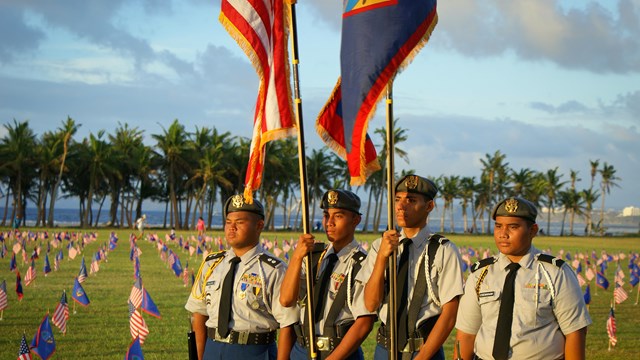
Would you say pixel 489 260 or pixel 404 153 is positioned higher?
pixel 404 153

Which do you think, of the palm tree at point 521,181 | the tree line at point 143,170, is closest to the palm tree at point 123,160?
the tree line at point 143,170

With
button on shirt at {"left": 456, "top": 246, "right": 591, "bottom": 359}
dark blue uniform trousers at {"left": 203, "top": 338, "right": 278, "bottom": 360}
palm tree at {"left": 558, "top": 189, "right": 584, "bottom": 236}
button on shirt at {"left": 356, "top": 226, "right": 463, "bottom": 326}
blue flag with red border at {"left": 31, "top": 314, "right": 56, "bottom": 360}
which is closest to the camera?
button on shirt at {"left": 456, "top": 246, "right": 591, "bottom": 359}

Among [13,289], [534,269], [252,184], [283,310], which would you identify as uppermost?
[252,184]

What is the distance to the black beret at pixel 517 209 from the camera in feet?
17.0

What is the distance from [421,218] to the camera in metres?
5.50

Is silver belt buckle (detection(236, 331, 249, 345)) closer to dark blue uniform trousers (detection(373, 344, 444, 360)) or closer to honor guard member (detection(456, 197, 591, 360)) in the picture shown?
dark blue uniform trousers (detection(373, 344, 444, 360))

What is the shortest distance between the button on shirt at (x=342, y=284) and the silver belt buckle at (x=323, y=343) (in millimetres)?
51

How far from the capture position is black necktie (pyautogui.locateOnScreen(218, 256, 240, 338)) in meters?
5.80

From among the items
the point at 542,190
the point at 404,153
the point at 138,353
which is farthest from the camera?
the point at 542,190

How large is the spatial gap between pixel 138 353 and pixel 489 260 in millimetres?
3844

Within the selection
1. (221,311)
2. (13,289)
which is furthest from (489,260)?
(13,289)

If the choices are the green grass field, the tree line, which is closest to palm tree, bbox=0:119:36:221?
the tree line

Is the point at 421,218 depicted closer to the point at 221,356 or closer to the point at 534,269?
the point at 534,269

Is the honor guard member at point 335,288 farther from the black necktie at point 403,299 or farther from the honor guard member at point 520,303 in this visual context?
the honor guard member at point 520,303
